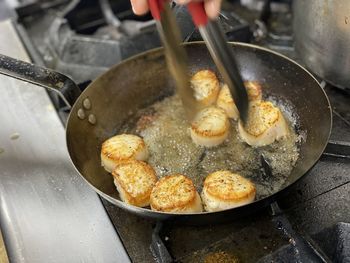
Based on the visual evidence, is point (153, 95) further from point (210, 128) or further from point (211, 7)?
point (211, 7)

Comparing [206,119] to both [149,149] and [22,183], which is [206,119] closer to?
[149,149]

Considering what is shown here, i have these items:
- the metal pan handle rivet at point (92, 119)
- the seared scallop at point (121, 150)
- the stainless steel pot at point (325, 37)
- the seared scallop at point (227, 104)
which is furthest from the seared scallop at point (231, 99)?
the metal pan handle rivet at point (92, 119)

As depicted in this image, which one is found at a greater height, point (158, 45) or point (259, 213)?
point (158, 45)

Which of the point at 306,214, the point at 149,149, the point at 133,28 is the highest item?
the point at 133,28

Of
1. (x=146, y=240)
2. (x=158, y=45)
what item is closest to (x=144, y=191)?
(x=146, y=240)

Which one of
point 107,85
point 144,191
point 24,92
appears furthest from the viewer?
point 24,92

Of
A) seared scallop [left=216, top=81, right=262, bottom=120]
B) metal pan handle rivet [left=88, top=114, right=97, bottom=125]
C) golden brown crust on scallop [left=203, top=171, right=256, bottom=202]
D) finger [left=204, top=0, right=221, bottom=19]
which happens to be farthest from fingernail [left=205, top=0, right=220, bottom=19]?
metal pan handle rivet [left=88, top=114, right=97, bottom=125]
